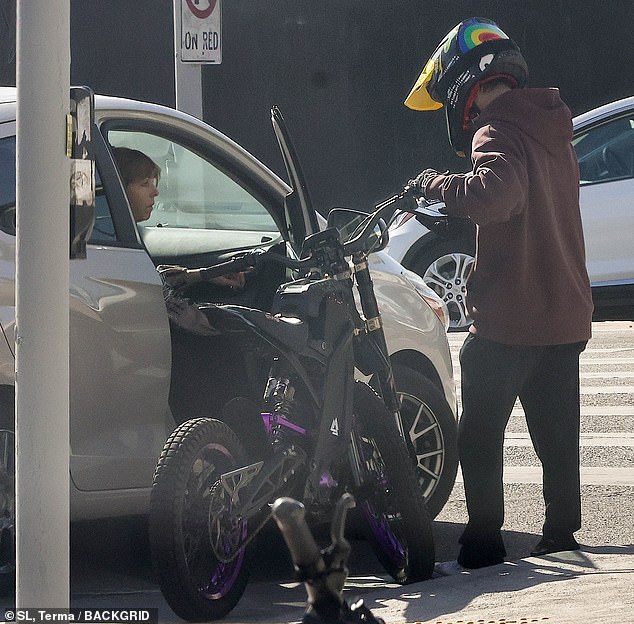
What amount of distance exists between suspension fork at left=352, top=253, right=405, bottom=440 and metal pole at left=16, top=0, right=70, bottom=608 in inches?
82.3

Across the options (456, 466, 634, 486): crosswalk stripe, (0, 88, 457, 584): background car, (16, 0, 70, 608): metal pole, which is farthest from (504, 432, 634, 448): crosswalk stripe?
(16, 0, 70, 608): metal pole

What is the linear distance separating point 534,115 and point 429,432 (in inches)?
55.8

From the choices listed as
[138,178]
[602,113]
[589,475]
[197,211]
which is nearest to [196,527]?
[138,178]

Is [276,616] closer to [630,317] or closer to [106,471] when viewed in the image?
[106,471]

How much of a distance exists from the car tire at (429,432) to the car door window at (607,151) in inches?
246

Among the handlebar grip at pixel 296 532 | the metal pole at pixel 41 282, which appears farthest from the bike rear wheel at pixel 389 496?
the handlebar grip at pixel 296 532

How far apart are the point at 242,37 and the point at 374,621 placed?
14.3 meters

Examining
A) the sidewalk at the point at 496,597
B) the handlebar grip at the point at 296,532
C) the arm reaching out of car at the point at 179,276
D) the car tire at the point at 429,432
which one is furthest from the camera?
the car tire at the point at 429,432

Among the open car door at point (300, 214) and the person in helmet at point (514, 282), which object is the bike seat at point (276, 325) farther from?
the person in helmet at point (514, 282)

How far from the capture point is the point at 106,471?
521 cm

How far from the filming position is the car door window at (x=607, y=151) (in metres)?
12.2

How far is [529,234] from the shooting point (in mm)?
5602

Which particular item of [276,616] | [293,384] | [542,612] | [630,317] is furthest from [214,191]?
[630,317]

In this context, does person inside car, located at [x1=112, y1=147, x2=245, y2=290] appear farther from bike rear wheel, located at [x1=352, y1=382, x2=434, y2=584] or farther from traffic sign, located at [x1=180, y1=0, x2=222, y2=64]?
traffic sign, located at [x1=180, y1=0, x2=222, y2=64]
